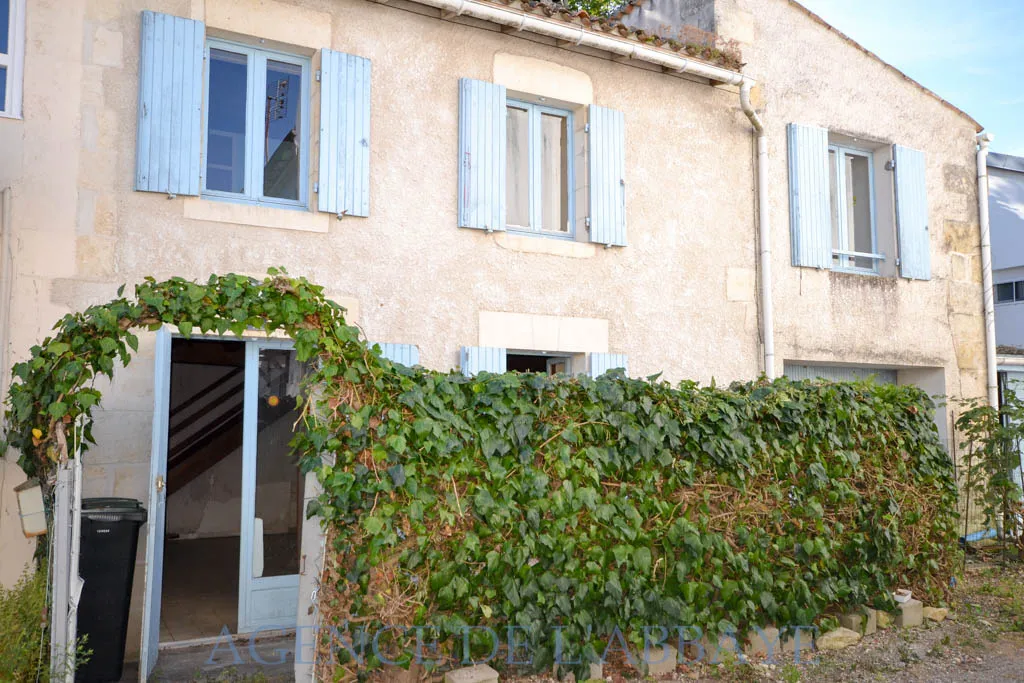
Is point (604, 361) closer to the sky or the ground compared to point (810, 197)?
closer to the ground

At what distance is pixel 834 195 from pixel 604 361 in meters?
3.69

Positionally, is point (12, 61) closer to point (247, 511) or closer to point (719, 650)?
point (247, 511)

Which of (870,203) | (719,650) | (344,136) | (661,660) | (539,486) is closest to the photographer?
(539,486)

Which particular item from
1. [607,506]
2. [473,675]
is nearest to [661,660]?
[607,506]

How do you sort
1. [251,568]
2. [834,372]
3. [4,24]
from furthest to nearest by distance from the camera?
[834,372]
[251,568]
[4,24]

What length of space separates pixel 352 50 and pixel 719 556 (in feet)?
14.6

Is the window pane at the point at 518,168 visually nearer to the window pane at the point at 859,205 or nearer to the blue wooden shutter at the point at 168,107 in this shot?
the blue wooden shutter at the point at 168,107

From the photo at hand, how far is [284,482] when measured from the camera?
6.25m

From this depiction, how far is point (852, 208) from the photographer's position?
9.35m

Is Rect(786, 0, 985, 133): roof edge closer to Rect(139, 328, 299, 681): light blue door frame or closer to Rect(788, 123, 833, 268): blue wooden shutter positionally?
Rect(788, 123, 833, 268): blue wooden shutter

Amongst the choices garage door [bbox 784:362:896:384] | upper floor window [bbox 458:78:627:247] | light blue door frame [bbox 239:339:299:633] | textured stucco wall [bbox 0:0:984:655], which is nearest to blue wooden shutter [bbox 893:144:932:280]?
textured stucco wall [bbox 0:0:984:655]

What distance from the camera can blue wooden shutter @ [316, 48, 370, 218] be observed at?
6137mm

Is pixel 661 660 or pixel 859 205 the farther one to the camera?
pixel 859 205

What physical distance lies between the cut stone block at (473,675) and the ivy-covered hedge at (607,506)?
0.36 ft
